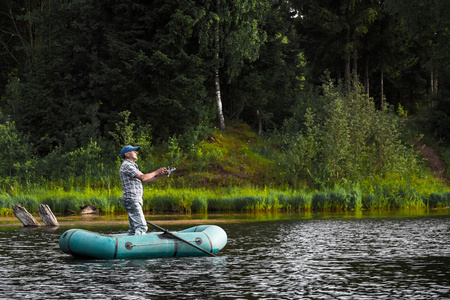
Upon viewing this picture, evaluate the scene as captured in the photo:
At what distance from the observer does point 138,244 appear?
13.0 metres

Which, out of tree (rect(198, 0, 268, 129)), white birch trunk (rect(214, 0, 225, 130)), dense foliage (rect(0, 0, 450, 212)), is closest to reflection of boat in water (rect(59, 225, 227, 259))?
dense foliage (rect(0, 0, 450, 212))

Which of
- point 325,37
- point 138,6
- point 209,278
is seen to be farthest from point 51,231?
point 325,37

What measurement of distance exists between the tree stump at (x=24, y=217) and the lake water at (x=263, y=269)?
1808 millimetres

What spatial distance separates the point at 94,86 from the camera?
1291 inches

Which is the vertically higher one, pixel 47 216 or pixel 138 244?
pixel 47 216

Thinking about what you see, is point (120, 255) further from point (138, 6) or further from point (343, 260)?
point (138, 6)

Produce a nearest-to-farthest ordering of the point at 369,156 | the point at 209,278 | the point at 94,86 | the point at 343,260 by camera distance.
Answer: the point at 209,278
the point at 343,260
the point at 369,156
the point at 94,86

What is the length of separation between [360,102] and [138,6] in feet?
37.7

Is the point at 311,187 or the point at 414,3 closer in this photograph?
the point at 311,187

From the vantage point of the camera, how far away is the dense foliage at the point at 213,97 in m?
28.1

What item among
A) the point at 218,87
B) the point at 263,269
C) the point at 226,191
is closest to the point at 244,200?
the point at 226,191

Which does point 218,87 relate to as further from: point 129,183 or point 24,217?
Answer: point 129,183

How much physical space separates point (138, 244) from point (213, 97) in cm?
2221

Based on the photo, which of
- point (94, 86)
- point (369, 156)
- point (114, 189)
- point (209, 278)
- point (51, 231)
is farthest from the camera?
point (94, 86)
